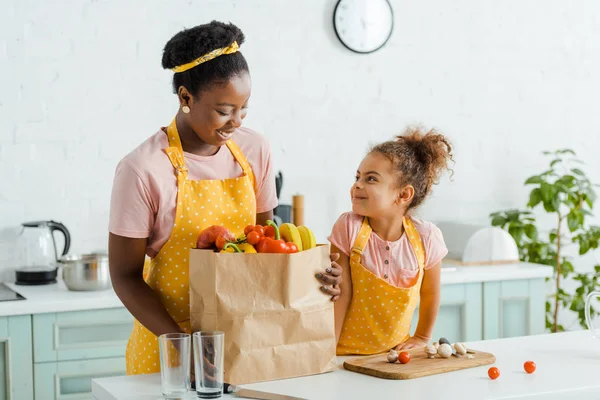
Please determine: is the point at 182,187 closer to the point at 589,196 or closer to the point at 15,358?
the point at 15,358

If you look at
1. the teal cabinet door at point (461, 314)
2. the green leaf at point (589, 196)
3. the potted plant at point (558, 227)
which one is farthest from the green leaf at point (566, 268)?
the teal cabinet door at point (461, 314)

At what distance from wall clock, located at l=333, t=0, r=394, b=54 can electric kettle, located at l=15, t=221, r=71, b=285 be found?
1486mm

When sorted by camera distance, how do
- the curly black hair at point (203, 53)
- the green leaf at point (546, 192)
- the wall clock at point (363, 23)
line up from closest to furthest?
1. the curly black hair at point (203, 53)
2. the wall clock at point (363, 23)
3. the green leaf at point (546, 192)

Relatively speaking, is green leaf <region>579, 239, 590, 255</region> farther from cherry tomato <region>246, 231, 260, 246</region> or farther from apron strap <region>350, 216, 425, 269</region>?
cherry tomato <region>246, 231, 260, 246</region>

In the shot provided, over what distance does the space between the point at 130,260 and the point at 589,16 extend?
3.28 metres

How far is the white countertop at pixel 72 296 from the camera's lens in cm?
274

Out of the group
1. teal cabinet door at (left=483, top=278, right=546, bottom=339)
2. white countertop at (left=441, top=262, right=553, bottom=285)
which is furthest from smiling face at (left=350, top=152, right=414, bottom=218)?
teal cabinet door at (left=483, top=278, right=546, bottom=339)

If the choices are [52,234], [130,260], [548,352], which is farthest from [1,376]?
[548,352]

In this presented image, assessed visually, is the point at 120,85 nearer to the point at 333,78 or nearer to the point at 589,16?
the point at 333,78

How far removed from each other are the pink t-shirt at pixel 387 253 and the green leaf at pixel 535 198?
195cm

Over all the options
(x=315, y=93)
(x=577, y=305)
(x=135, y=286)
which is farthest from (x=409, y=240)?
(x=577, y=305)

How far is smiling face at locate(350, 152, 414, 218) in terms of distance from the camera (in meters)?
2.07

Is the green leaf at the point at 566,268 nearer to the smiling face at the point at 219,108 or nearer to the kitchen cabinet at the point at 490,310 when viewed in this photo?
the kitchen cabinet at the point at 490,310

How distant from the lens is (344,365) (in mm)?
1761
